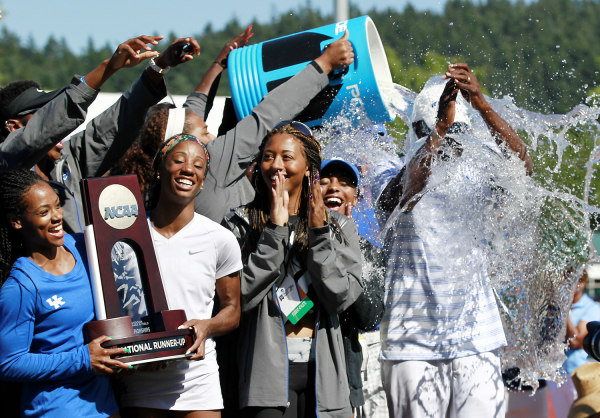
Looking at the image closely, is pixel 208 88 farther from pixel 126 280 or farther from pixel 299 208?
pixel 126 280

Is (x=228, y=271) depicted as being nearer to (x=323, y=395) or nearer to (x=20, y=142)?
(x=323, y=395)

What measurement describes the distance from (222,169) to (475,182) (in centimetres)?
111

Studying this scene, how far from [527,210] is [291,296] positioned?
118cm

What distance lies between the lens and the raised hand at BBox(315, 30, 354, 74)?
3432mm

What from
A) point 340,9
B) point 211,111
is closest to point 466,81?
point 340,9

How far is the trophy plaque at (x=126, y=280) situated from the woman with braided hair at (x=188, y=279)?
9 centimetres

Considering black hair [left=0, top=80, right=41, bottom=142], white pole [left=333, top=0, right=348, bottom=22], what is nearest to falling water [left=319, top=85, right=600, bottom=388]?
black hair [left=0, top=80, right=41, bottom=142]

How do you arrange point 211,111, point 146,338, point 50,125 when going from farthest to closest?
point 211,111 → point 50,125 → point 146,338

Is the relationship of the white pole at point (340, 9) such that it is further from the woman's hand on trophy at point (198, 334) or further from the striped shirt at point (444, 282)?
the woman's hand on trophy at point (198, 334)

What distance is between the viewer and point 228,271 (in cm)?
289

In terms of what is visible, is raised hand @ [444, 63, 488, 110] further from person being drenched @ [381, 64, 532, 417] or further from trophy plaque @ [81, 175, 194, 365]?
trophy plaque @ [81, 175, 194, 365]

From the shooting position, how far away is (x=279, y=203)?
2.93 m

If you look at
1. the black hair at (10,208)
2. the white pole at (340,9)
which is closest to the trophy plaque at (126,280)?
the black hair at (10,208)

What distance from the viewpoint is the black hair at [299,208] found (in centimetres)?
302
